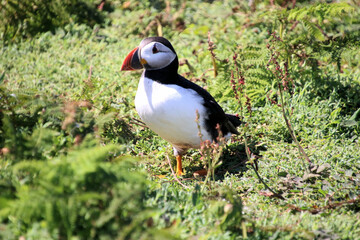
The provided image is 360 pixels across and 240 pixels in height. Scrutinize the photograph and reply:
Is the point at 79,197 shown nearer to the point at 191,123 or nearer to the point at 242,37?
the point at 191,123

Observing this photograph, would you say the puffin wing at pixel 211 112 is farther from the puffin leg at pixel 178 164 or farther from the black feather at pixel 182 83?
the puffin leg at pixel 178 164

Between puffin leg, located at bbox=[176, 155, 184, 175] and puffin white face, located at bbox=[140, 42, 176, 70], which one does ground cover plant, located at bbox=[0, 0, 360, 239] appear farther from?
puffin white face, located at bbox=[140, 42, 176, 70]

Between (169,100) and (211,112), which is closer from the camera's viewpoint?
(169,100)

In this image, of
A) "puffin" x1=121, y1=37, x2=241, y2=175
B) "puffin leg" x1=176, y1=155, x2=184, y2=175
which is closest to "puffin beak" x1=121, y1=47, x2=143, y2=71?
"puffin" x1=121, y1=37, x2=241, y2=175

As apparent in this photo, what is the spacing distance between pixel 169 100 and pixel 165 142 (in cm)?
102

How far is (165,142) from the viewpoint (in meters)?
4.50

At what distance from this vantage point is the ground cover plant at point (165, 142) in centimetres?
224

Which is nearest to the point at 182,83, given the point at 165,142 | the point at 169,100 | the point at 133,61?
the point at 169,100

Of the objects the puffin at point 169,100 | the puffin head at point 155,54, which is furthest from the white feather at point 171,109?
the puffin head at point 155,54

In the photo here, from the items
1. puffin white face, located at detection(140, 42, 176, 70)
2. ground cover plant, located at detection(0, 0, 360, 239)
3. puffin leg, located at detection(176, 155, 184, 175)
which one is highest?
puffin white face, located at detection(140, 42, 176, 70)

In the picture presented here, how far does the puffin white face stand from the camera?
3.70 m

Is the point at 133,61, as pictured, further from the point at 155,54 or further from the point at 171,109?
the point at 171,109

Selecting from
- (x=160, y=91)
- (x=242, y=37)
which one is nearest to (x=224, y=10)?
(x=242, y=37)

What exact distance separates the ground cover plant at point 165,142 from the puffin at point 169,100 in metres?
0.34
